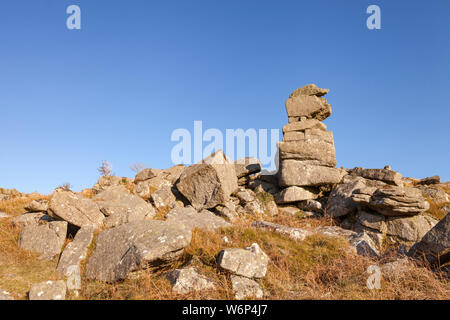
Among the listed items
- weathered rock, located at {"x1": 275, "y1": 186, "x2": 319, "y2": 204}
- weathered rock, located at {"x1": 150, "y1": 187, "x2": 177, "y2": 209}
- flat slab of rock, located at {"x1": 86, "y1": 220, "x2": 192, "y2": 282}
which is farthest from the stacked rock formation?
flat slab of rock, located at {"x1": 86, "y1": 220, "x2": 192, "y2": 282}

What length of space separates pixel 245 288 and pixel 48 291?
3493 mm

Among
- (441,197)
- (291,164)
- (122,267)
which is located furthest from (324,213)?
(122,267)

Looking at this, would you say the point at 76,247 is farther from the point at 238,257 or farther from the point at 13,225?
the point at 238,257

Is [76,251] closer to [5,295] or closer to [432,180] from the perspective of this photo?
[5,295]

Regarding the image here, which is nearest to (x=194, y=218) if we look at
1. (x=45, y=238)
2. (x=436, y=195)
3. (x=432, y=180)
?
(x=45, y=238)

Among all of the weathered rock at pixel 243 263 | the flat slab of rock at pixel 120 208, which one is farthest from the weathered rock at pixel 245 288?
the flat slab of rock at pixel 120 208

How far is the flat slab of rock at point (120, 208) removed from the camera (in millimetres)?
9109

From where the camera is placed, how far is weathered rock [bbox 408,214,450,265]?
19.7ft

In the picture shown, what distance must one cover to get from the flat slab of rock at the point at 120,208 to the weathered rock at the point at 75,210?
30 centimetres

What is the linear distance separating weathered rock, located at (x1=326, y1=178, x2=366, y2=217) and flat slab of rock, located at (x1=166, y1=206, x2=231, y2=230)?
488 cm

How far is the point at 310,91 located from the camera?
47.0 ft

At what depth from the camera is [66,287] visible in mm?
5133

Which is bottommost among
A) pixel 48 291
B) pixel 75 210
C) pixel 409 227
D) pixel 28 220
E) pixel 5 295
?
pixel 409 227
